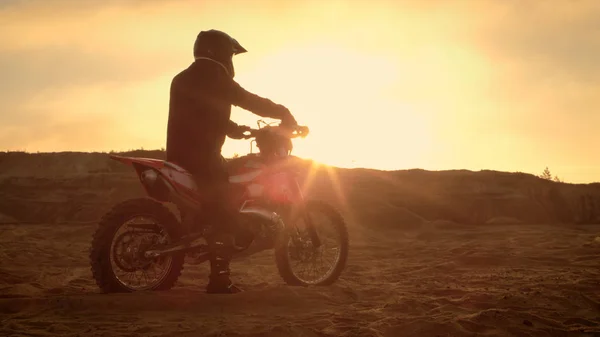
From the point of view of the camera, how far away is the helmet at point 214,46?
6.11 metres

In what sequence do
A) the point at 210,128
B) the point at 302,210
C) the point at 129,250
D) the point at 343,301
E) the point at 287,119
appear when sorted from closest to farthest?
the point at 129,250 < the point at 343,301 < the point at 210,128 < the point at 287,119 < the point at 302,210

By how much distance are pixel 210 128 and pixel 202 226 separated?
0.95m

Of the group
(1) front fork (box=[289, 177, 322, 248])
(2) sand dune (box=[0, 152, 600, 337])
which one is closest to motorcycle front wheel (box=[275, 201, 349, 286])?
(1) front fork (box=[289, 177, 322, 248])

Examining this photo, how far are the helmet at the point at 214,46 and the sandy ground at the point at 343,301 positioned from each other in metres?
2.28

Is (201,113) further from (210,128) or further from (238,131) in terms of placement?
(238,131)

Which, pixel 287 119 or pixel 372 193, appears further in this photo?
pixel 372 193

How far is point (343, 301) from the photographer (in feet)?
18.6

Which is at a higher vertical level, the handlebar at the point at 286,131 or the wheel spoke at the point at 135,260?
the handlebar at the point at 286,131

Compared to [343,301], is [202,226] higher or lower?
higher

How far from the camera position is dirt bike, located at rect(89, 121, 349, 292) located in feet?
18.2

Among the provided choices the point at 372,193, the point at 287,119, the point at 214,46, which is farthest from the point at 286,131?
the point at 372,193

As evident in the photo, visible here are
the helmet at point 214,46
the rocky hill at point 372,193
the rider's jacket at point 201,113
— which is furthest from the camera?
the rocky hill at point 372,193

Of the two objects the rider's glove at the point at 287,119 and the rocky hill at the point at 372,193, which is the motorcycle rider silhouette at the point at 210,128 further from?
the rocky hill at the point at 372,193

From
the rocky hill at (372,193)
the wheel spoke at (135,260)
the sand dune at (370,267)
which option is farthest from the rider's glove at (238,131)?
the rocky hill at (372,193)
